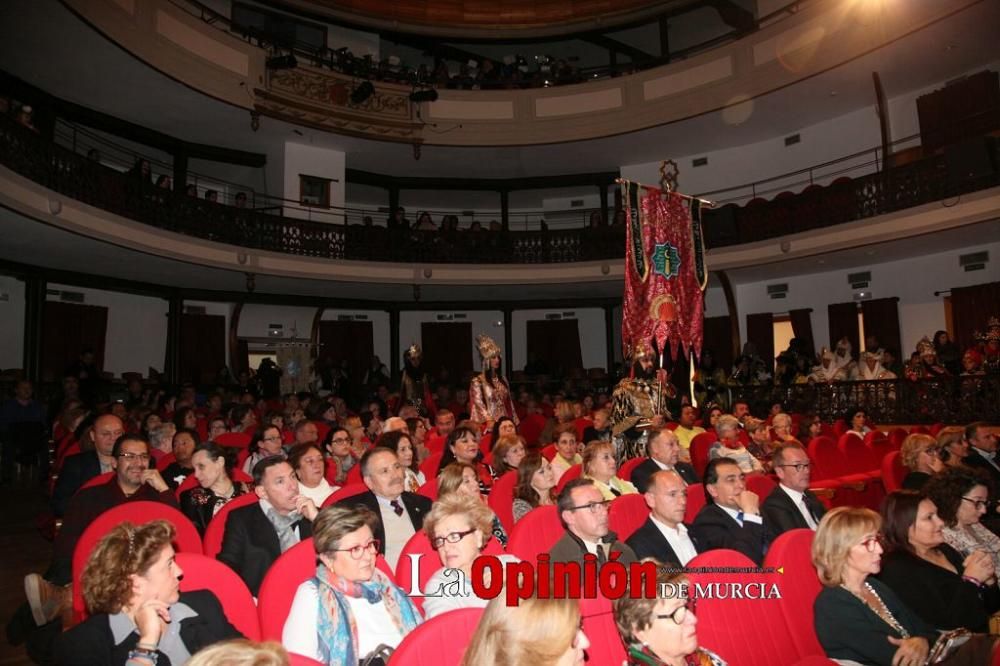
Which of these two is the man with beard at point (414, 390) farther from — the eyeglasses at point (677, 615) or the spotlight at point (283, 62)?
the eyeglasses at point (677, 615)

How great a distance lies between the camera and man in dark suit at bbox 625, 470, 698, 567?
322 cm

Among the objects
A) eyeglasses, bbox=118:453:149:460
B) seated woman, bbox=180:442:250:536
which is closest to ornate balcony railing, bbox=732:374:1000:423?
seated woman, bbox=180:442:250:536

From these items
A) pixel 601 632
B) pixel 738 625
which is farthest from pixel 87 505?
pixel 738 625

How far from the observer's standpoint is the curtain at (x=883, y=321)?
13.3m

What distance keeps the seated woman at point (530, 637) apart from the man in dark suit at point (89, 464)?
3.72m

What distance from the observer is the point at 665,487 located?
3332 millimetres

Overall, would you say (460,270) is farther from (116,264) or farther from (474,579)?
(474,579)

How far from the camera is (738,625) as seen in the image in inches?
95.4

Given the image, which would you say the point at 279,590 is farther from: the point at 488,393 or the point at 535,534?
the point at 488,393

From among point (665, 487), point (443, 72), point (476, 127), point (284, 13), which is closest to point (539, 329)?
point (476, 127)

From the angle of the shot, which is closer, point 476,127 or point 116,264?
point 116,264

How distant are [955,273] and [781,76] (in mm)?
4691

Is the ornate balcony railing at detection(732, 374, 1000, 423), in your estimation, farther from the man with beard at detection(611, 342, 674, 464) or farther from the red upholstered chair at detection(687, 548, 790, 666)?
the red upholstered chair at detection(687, 548, 790, 666)

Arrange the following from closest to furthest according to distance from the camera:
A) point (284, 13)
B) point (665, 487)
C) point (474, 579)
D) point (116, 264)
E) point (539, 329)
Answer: point (474, 579) < point (665, 487) < point (116, 264) < point (284, 13) < point (539, 329)
